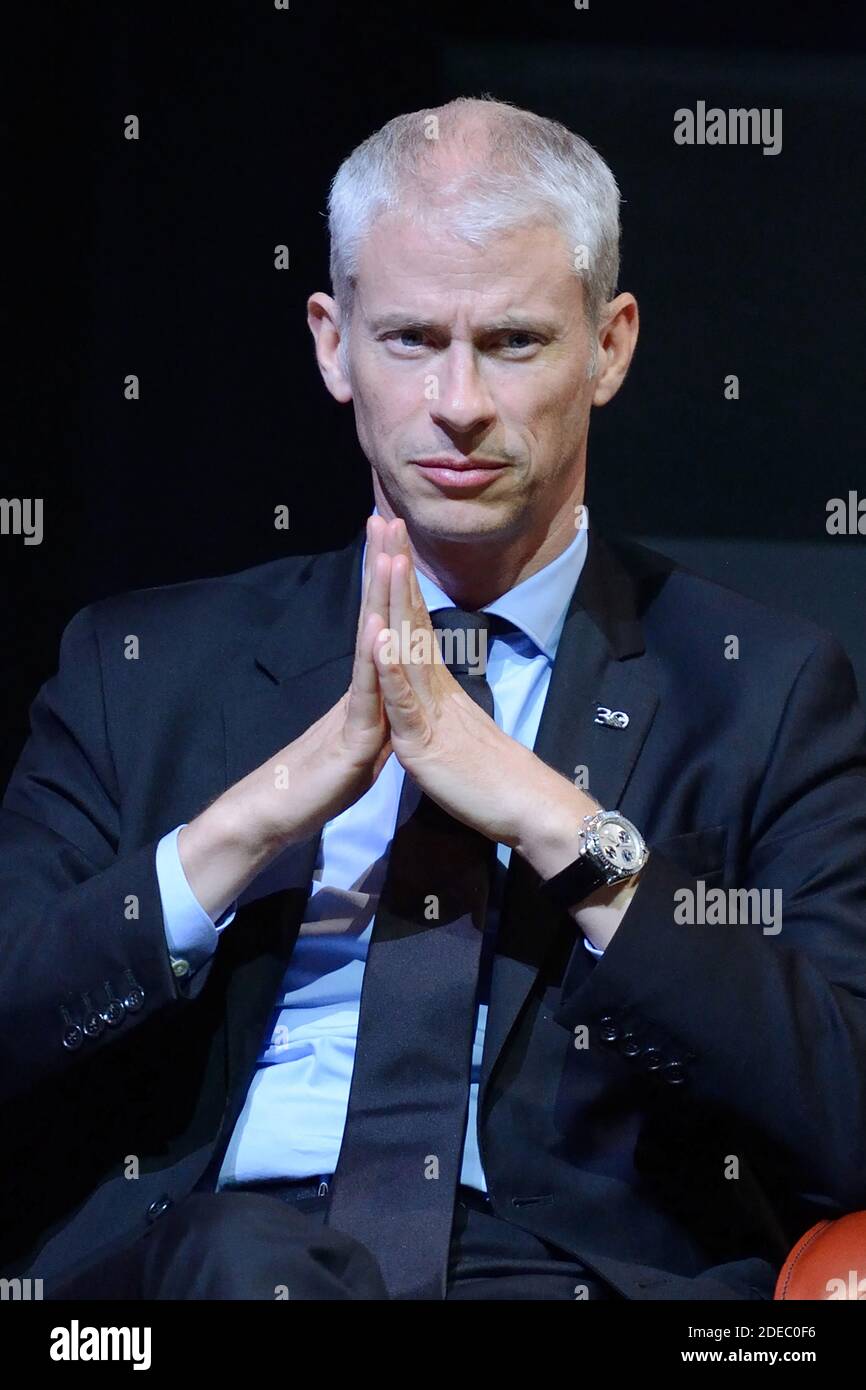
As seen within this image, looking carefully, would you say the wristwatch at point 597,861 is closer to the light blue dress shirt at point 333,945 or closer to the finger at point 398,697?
the light blue dress shirt at point 333,945

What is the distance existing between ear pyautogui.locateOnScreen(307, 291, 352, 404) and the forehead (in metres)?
0.16

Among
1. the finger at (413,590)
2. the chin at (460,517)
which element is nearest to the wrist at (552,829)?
the finger at (413,590)

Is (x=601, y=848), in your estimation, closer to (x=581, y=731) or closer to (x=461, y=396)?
(x=581, y=731)

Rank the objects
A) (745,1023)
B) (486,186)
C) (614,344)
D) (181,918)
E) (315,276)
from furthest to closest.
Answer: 1. (315,276)
2. (614,344)
3. (486,186)
4. (181,918)
5. (745,1023)

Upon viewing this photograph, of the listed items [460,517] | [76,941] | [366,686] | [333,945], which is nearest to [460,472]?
[460,517]

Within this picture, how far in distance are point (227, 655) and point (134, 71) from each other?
34.4 inches

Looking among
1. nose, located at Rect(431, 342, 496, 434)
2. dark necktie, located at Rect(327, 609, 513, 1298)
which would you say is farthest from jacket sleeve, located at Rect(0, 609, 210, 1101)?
nose, located at Rect(431, 342, 496, 434)

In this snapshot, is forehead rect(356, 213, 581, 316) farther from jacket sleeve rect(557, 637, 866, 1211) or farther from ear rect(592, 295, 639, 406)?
jacket sleeve rect(557, 637, 866, 1211)

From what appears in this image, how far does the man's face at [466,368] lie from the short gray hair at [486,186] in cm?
2

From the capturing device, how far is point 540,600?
230 centimetres

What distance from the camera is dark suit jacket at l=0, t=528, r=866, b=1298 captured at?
2010 millimetres

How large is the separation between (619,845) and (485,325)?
59cm

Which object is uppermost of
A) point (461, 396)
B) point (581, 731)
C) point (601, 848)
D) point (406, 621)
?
point (461, 396)

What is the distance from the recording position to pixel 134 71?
2.69 m
